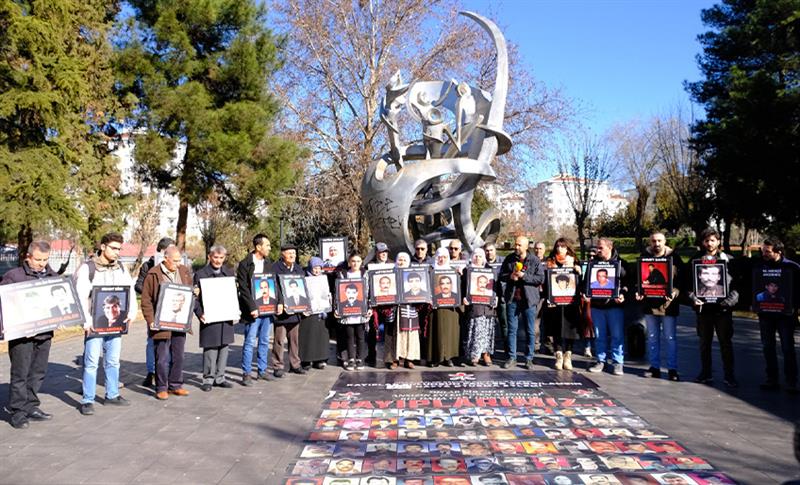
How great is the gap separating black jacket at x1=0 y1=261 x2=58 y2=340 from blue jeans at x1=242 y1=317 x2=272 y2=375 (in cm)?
228

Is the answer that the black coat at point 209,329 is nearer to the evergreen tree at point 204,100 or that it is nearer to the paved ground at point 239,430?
the paved ground at point 239,430

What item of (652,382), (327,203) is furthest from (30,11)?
(652,382)

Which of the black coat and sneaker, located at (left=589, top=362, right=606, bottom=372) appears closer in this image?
the black coat

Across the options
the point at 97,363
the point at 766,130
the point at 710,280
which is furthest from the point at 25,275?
the point at 766,130

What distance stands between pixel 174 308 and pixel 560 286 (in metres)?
5.01

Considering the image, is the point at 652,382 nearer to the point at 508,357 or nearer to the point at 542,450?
the point at 508,357

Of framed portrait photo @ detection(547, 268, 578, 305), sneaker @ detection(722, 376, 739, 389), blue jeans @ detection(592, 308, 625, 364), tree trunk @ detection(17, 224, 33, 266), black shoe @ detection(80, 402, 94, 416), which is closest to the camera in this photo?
black shoe @ detection(80, 402, 94, 416)

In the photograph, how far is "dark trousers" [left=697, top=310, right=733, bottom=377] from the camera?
7.16m

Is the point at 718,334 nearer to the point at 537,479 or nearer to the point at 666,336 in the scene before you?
the point at 666,336

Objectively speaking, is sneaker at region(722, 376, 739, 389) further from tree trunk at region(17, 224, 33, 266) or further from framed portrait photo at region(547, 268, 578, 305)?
tree trunk at region(17, 224, 33, 266)

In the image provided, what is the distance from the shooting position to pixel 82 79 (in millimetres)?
17125

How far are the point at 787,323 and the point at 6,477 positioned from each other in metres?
8.04

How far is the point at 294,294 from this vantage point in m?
7.83

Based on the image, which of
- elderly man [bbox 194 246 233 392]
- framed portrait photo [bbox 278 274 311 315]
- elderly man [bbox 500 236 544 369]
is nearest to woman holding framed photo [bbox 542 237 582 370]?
elderly man [bbox 500 236 544 369]
